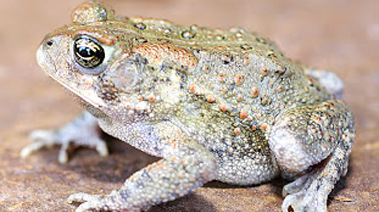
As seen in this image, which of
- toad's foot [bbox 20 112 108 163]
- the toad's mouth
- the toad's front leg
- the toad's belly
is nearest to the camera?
Answer: the toad's front leg

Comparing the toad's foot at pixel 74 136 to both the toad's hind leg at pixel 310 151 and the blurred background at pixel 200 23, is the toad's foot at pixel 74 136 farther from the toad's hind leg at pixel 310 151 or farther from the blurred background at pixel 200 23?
the toad's hind leg at pixel 310 151

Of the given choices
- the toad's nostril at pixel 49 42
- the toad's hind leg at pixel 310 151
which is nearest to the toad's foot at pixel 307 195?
the toad's hind leg at pixel 310 151

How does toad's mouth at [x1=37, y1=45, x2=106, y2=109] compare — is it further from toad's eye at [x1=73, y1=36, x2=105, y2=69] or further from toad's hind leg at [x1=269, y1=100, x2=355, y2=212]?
toad's hind leg at [x1=269, y1=100, x2=355, y2=212]

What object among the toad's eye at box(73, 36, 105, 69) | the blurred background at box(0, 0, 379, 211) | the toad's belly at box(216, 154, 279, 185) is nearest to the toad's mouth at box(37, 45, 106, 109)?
the toad's eye at box(73, 36, 105, 69)

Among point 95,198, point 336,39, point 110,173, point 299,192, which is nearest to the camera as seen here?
point 95,198

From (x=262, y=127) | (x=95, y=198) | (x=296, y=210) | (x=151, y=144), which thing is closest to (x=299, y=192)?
(x=296, y=210)

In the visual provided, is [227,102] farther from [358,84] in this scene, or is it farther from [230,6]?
[230,6]
